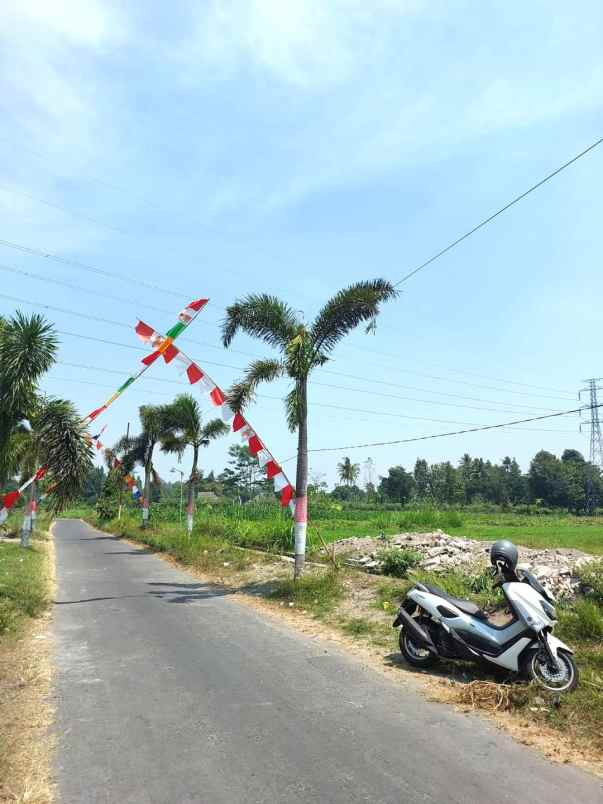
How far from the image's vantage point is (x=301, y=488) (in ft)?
41.3

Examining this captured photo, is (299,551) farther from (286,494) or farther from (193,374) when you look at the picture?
(193,374)

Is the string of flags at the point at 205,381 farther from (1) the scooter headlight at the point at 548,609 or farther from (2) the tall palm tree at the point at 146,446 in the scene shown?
(2) the tall palm tree at the point at 146,446

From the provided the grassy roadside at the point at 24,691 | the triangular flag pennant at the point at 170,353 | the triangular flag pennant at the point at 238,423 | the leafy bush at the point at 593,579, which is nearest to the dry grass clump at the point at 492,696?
the leafy bush at the point at 593,579

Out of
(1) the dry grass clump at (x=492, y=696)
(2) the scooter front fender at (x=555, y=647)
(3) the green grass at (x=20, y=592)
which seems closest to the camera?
(1) the dry grass clump at (x=492, y=696)

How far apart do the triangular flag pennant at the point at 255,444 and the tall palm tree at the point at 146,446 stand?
16.5 meters

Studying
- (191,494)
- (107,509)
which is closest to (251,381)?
(191,494)

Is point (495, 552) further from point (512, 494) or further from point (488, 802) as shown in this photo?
point (512, 494)

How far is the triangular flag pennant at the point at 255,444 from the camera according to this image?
12805mm

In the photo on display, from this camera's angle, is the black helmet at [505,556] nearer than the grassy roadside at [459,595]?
No

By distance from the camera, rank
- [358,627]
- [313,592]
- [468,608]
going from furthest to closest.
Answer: [313,592] → [358,627] → [468,608]

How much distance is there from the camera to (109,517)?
4731cm

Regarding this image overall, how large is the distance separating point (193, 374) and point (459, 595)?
23.1 ft

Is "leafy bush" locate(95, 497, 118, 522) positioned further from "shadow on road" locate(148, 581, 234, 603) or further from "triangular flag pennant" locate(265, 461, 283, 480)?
"triangular flag pennant" locate(265, 461, 283, 480)

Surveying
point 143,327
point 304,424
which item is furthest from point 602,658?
point 143,327
